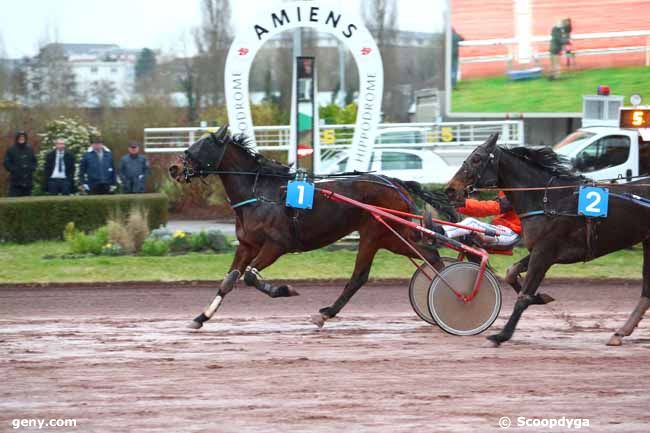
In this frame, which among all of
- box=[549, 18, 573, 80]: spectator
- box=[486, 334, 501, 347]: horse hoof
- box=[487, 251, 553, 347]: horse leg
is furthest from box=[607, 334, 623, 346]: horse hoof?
box=[549, 18, 573, 80]: spectator

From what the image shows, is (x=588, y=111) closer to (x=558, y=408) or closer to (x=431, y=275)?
(x=431, y=275)

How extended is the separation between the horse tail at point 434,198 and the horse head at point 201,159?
1580 millimetres

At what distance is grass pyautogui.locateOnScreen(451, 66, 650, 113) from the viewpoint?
1966 centimetres

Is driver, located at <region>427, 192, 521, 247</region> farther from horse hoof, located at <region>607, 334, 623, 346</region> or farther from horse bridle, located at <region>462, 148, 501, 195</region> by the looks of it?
horse hoof, located at <region>607, 334, 623, 346</region>

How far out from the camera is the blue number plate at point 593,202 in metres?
8.31

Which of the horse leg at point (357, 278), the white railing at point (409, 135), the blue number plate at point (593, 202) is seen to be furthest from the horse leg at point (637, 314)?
the white railing at point (409, 135)

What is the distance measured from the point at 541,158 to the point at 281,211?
2201 mm

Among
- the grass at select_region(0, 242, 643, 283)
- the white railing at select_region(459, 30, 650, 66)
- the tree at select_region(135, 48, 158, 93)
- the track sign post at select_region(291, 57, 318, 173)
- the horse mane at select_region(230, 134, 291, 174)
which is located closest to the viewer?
the horse mane at select_region(230, 134, 291, 174)

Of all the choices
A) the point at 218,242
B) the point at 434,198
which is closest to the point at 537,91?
the point at 218,242

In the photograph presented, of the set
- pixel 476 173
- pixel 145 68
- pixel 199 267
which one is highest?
pixel 145 68

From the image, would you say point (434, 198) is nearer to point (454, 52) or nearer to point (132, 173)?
point (132, 173)

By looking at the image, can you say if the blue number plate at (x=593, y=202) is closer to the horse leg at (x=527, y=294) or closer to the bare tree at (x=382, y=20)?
the horse leg at (x=527, y=294)

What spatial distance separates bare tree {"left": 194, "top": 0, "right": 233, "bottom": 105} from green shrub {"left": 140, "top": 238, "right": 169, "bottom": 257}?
1948 cm

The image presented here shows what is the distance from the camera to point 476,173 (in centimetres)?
842
